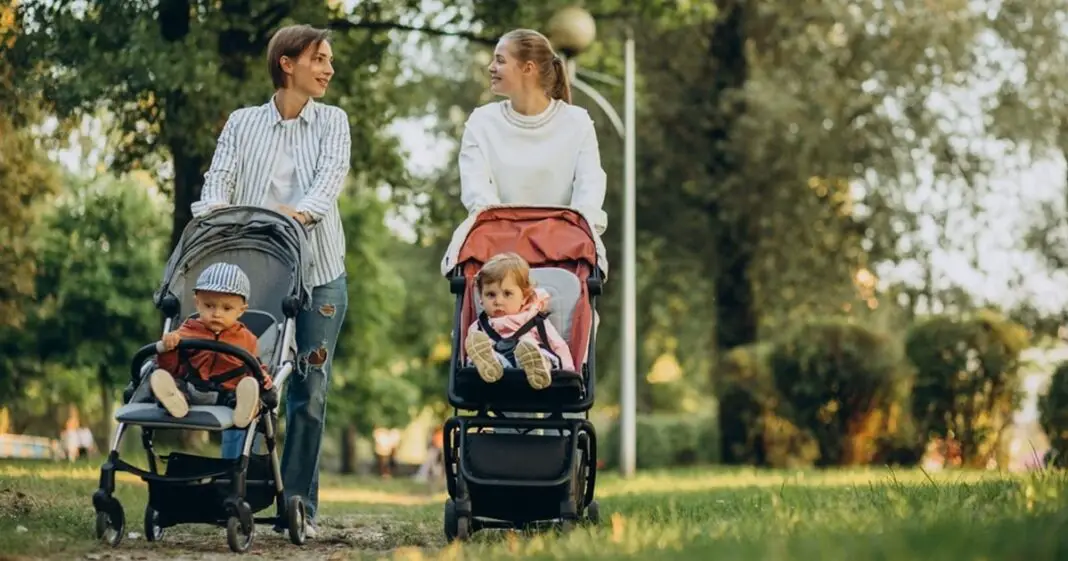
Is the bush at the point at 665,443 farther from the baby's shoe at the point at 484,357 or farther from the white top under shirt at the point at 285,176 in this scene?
the baby's shoe at the point at 484,357

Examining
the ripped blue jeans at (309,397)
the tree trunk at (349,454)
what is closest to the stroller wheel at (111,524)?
the ripped blue jeans at (309,397)

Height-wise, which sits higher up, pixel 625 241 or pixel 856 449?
pixel 625 241

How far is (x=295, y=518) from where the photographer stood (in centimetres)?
815

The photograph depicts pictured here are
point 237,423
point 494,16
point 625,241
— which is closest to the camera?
point 237,423

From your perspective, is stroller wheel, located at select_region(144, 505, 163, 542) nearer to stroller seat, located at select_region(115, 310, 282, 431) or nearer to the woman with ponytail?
stroller seat, located at select_region(115, 310, 282, 431)

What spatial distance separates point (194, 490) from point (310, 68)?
7.59 ft

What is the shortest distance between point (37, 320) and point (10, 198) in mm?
10591

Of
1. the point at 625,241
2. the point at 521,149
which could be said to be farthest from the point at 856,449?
the point at 521,149

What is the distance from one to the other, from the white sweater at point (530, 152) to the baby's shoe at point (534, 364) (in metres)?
1.28

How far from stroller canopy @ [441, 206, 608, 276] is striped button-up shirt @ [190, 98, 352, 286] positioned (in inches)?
35.3

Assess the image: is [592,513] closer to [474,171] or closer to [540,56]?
[474,171]

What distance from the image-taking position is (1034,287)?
26.2 m

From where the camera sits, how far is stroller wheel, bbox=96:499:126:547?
25.2 feet

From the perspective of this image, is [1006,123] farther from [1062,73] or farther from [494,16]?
[494,16]
